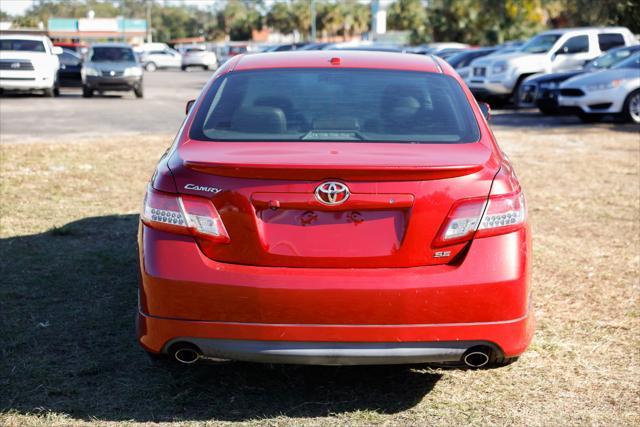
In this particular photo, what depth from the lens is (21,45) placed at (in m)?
26.3

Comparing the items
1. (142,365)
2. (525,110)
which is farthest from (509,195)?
(525,110)

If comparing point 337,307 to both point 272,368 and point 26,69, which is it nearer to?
point 272,368

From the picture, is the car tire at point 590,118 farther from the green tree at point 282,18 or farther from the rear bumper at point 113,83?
the green tree at point 282,18

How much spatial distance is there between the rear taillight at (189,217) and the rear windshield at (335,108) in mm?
446

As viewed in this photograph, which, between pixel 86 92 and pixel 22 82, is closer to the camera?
pixel 22 82

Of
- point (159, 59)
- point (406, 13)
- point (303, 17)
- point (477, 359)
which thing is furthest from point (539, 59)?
point (303, 17)

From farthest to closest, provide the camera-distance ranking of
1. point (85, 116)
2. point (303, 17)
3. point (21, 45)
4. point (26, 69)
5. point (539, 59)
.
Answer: point (303, 17) < point (21, 45) < point (26, 69) < point (539, 59) < point (85, 116)

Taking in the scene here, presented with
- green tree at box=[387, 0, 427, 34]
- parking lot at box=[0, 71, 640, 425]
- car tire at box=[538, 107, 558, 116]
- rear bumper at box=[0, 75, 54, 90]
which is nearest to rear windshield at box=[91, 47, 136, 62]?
rear bumper at box=[0, 75, 54, 90]

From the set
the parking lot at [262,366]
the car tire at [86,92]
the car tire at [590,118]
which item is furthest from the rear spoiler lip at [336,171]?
the car tire at [86,92]

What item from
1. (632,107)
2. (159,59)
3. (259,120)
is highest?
(259,120)

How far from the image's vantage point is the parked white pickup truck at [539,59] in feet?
76.1

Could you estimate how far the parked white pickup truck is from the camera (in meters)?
23.2

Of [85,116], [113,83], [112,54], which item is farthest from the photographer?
[112,54]

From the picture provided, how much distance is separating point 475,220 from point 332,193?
0.60 meters
